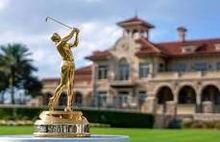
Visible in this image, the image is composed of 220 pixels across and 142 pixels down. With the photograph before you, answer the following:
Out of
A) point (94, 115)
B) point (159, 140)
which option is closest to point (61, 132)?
point (159, 140)

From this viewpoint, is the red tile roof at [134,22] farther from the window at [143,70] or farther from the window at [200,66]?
the window at [200,66]

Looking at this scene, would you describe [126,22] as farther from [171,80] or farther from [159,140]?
[159,140]

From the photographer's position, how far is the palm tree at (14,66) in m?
62.8

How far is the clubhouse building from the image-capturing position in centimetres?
5822

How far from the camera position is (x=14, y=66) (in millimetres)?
63094

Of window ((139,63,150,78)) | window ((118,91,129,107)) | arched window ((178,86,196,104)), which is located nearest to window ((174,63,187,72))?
arched window ((178,86,196,104))

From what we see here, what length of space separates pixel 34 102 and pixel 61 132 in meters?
60.3

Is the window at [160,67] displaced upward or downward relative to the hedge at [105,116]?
upward

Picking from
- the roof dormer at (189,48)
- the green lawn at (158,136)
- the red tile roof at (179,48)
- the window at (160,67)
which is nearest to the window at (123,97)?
the window at (160,67)

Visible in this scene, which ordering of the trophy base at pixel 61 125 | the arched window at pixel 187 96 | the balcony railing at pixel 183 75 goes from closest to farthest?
1. the trophy base at pixel 61 125
2. the balcony railing at pixel 183 75
3. the arched window at pixel 187 96

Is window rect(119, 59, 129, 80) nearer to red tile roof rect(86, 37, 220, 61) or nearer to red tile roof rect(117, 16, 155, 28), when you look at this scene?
red tile roof rect(86, 37, 220, 61)

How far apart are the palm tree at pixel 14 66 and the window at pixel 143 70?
12090 millimetres

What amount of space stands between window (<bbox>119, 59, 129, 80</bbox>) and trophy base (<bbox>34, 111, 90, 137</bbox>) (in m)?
53.8

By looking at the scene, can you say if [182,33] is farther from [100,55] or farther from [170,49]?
[100,55]
